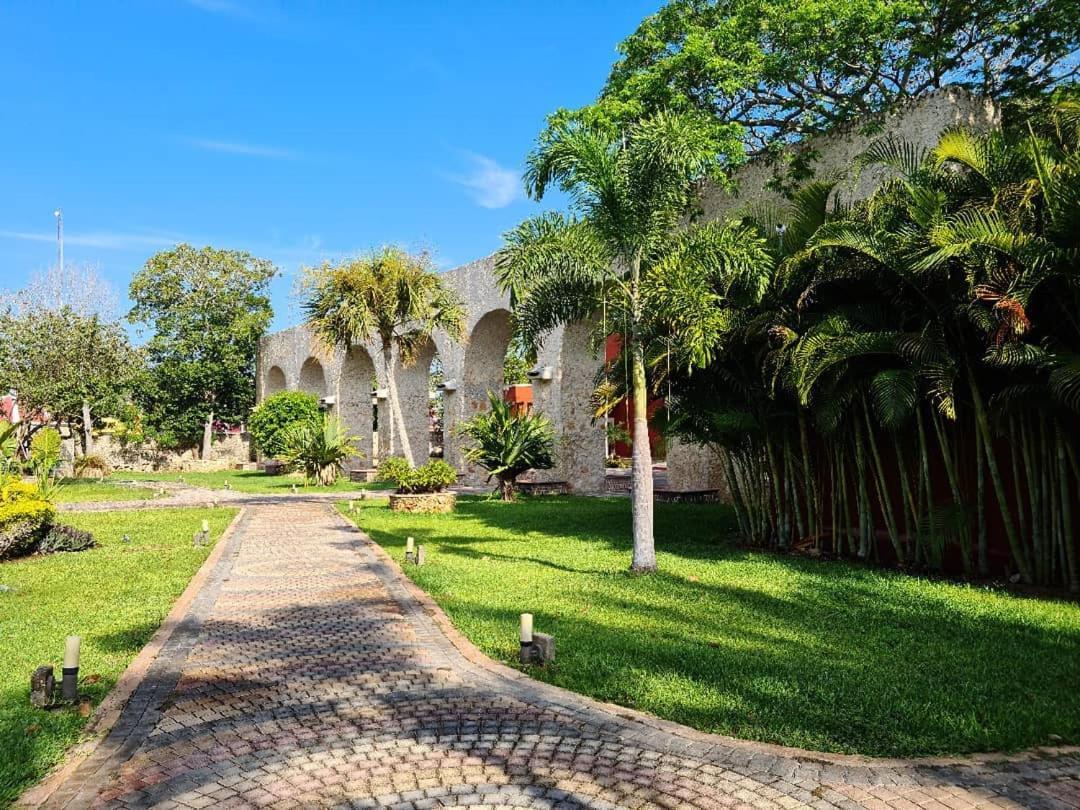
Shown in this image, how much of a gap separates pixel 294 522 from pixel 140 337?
2315 cm

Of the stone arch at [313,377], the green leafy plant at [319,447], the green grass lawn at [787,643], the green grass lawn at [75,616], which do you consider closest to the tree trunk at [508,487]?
the green grass lawn at [75,616]

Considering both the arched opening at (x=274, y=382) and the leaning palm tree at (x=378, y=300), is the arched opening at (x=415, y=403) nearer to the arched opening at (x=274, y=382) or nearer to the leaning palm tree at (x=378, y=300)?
the leaning palm tree at (x=378, y=300)

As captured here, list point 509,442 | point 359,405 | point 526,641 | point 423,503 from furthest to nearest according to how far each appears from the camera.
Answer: point 359,405, point 509,442, point 423,503, point 526,641

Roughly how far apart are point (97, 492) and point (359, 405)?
10774 mm

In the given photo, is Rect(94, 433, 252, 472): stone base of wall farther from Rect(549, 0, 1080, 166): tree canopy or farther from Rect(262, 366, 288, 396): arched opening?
Rect(549, 0, 1080, 166): tree canopy

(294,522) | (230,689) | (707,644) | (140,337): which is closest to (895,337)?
(707,644)

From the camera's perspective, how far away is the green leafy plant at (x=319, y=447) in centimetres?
2091

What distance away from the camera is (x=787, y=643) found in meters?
5.15

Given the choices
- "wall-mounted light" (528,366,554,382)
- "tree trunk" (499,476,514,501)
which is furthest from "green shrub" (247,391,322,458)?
"tree trunk" (499,476,514,501)

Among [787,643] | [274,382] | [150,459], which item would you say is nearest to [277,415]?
Result: [274,382]

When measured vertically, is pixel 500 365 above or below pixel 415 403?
above

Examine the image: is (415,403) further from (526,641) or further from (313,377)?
(526,641)

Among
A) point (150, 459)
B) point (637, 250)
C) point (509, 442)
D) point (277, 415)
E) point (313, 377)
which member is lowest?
point (150, 459)

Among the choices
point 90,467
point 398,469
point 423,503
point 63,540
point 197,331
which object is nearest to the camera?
point 63,540
